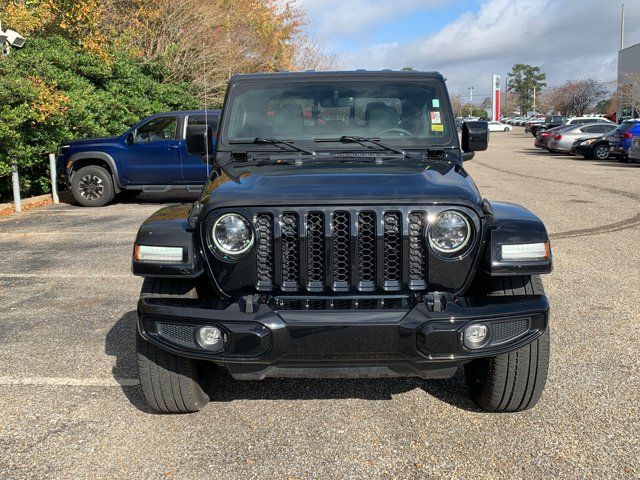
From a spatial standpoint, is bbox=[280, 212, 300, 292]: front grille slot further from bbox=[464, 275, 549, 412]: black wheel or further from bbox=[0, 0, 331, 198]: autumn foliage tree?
bbox=[0, 0, 331, 198]: autumn foliage tree

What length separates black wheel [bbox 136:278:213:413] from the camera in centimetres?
339

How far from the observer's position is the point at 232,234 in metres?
3.25

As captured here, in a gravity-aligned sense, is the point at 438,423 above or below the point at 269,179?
below

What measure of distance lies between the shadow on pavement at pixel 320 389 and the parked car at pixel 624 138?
20082 millimetres

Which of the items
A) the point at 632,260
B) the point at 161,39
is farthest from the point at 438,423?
the point at 161,39

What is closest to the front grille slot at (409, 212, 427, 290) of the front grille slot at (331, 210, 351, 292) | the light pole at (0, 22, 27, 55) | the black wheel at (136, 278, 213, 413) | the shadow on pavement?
the front grille slot at (331, 210, 351, 292)

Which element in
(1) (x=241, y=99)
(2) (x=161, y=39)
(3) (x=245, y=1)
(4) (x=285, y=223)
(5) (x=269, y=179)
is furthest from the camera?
(3) (x=245, y=1)

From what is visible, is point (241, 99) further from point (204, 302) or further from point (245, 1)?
point (245, 1)

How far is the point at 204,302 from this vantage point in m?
3.20

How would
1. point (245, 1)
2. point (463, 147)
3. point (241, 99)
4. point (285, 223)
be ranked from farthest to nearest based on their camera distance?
point (245, 1) < point (463, 147) < point (241, 99) < point (285, 223)

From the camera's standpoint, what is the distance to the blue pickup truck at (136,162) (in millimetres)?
12656

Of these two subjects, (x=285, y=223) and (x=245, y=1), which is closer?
(x=285, y=223)

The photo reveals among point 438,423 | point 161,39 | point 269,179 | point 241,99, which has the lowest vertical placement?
point 438,423

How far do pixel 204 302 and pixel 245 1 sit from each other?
88.6ft
